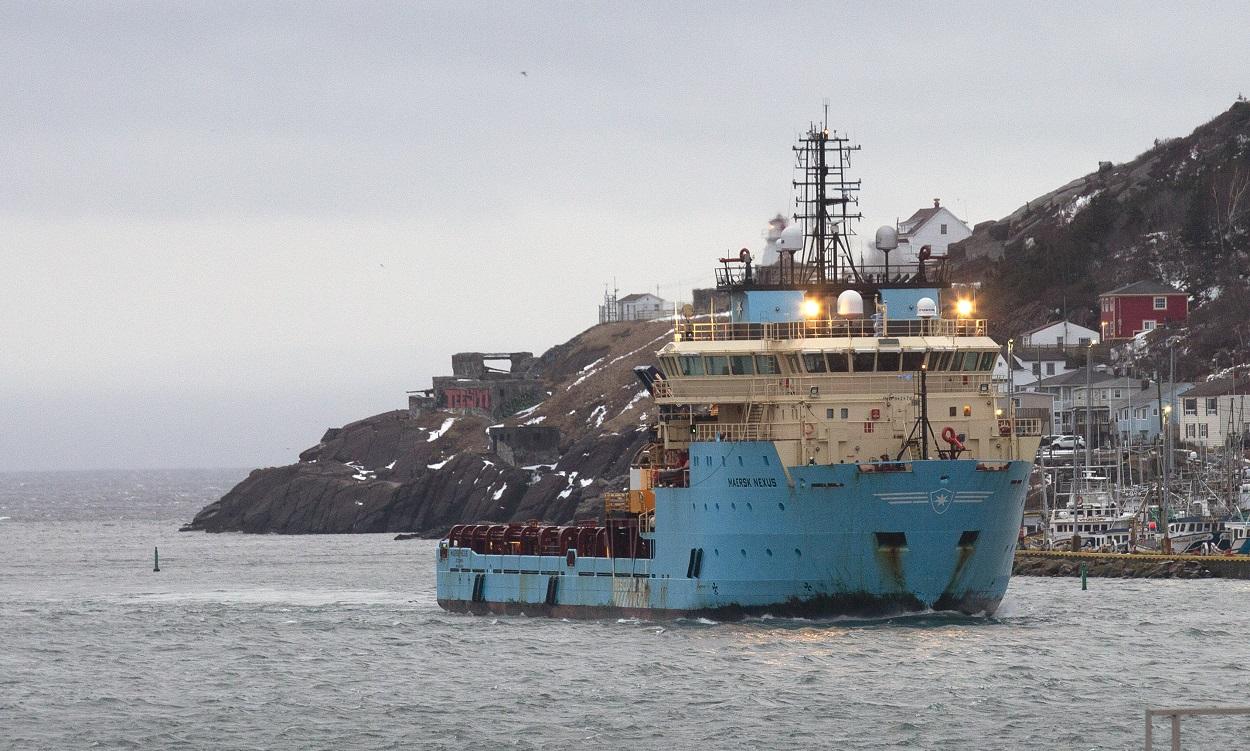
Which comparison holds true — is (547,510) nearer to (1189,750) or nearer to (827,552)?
(827,552)

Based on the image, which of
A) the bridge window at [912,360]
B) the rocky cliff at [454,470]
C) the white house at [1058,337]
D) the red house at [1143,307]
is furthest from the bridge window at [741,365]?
the red house at [1143,307]

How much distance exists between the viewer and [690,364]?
51.2m

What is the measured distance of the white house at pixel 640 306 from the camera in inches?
7672

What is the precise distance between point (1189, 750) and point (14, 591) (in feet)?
184

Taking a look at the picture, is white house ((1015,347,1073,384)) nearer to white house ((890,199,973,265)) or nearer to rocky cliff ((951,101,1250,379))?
rocky cliff ((951,101,1250,379))

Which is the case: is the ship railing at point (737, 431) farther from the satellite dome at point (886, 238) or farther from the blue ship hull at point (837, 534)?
the satellite dome at point (886, 238)

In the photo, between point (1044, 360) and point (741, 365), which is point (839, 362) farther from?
point (1044, 360)

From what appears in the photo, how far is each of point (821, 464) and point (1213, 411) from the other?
209 feet

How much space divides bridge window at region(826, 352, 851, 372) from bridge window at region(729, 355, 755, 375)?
7.10ft

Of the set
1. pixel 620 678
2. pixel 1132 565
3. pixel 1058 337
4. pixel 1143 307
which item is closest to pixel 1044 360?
pixel 1058 337

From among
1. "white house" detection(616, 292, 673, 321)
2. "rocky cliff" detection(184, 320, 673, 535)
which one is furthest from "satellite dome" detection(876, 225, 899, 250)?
"white house" detection(616, 292, 673, 321)

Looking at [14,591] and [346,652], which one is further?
[14,591]

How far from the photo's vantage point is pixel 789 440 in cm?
4788

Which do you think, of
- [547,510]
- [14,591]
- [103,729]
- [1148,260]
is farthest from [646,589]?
[1148,260]
